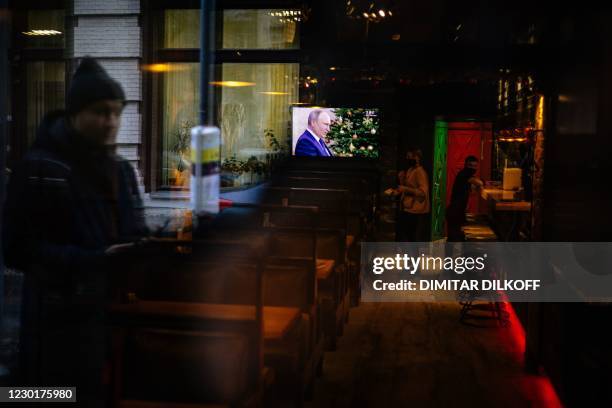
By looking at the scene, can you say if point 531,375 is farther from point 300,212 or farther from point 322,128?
point 322,128

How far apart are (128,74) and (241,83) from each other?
5.32ft

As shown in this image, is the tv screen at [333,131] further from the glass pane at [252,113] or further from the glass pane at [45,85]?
the glass pane at [45,85]

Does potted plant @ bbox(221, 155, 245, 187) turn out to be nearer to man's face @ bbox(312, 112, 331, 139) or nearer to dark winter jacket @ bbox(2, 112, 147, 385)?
man's face @ bbox(312, 112, 331, 139)

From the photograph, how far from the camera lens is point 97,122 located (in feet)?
10.5

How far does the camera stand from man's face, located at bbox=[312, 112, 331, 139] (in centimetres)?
1023

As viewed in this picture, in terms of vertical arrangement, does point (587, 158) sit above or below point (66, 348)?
above

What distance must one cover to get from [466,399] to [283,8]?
5.89 m

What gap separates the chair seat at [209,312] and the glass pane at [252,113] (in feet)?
17.1

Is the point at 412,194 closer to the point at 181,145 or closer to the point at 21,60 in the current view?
the point at 181,145

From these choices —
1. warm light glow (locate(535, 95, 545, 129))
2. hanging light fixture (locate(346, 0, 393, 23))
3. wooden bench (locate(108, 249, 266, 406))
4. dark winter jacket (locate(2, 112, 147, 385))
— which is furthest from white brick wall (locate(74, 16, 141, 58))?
wooden bench (locate(108, 249, 266, 406))

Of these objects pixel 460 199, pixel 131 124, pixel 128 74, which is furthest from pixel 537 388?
pixel 128 74

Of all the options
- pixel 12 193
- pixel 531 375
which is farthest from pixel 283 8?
pixel 12 193

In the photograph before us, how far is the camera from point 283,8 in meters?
9.42

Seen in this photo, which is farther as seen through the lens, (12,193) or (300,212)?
(300,212)
